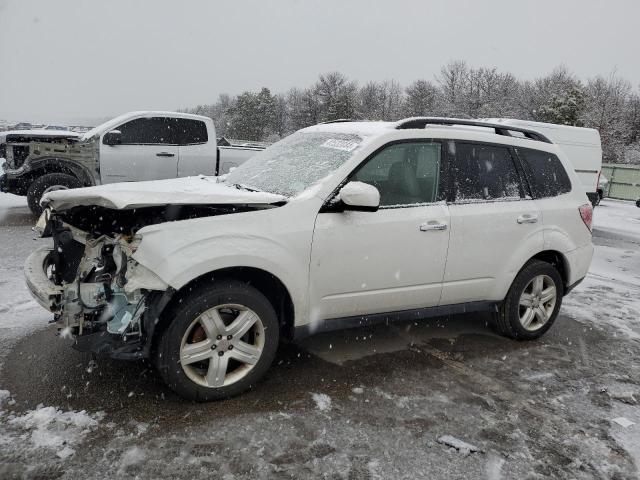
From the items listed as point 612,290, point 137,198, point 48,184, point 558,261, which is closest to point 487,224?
point 558,261

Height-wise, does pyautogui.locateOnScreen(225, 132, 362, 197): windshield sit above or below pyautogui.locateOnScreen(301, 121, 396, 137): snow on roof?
below

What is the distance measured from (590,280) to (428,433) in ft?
16.7

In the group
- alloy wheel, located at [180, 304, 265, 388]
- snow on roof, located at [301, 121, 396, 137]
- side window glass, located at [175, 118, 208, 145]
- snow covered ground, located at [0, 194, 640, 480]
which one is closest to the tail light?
snow covered ground, located at [0, 194, 640, 480]

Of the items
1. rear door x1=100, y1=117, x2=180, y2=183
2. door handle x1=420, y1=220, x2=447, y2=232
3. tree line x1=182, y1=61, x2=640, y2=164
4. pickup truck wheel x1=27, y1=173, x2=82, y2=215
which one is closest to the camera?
door handle x1=420, y1=220, x2=447, y2=232

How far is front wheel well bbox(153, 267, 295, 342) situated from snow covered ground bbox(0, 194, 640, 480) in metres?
0.47

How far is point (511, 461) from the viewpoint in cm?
282

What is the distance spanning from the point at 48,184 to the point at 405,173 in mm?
7627

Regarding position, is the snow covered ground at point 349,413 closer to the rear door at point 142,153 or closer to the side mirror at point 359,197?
the side mirror at point 359,197

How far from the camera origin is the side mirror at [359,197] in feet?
10.8

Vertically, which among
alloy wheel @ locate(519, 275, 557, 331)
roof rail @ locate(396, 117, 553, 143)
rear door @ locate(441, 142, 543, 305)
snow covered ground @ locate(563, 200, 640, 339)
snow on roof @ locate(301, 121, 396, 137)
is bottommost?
snow covered ground @ locate(563, 200, 640, 339)

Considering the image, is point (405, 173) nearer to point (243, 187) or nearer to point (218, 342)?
point (243, 187)

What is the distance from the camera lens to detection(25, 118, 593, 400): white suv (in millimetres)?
3020

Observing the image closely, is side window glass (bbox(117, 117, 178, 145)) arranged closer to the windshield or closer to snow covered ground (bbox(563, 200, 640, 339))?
the windshield

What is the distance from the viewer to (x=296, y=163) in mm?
3994
